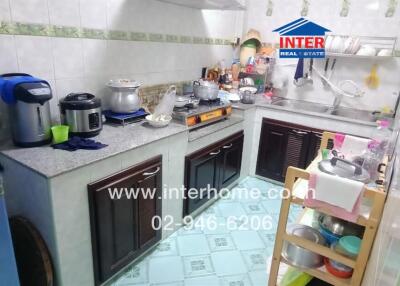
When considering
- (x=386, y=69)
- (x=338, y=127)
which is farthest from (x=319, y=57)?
(x=338, y=127)

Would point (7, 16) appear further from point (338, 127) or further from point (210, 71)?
point (338, 127)

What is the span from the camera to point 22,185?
1344mm

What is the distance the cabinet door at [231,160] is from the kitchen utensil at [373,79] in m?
1.34

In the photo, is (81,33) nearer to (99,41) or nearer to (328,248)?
(99,41)

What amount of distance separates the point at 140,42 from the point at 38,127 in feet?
3.53

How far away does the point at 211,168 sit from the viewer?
7.63 ft

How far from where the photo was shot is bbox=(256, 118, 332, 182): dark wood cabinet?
267 cm

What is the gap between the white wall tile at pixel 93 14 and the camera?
1751 mm

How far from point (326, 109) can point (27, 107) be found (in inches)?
104

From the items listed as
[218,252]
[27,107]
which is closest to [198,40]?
[27,107]

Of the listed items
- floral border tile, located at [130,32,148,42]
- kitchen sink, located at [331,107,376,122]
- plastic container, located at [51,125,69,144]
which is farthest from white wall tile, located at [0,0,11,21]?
kitchen sink, located at [331,107,376,122]

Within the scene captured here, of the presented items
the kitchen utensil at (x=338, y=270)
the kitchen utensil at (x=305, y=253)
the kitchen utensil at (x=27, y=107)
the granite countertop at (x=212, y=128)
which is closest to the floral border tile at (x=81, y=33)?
the kitchen utensil at (x=27, y=107)

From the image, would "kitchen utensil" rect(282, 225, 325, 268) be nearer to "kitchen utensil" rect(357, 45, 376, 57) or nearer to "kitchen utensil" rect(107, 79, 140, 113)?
"kitchen utensil" rect(107, 79, 140, 113)

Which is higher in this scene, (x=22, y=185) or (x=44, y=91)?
Answer: (x=44, y=91)
